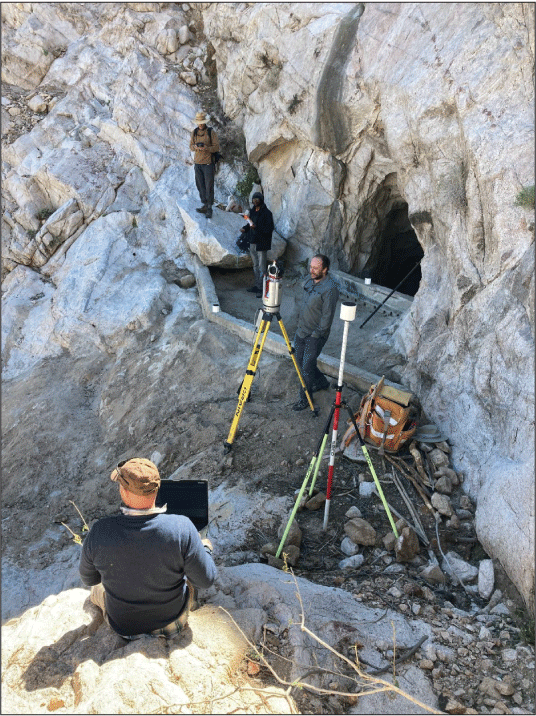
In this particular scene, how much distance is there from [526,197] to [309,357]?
3.18 m

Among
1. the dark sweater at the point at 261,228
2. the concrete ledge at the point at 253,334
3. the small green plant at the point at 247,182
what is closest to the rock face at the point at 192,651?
the concrete ledge at the point at 253,334

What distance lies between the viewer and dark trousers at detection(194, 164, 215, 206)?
11.5 meters

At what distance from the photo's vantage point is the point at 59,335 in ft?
37.2

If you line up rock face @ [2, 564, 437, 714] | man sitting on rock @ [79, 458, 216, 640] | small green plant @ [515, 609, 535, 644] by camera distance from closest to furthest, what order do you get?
1. rock face @ [2, 564, 437, 714]
2. man sitting on rock @ [79, 458, 216, 640]
3. small green plant @ [515, 609, 535, 644]

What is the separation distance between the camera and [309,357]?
7.16m

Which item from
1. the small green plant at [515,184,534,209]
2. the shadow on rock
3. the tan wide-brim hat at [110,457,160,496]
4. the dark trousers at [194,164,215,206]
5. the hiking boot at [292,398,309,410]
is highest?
the small green plant at [515,184,534,209]

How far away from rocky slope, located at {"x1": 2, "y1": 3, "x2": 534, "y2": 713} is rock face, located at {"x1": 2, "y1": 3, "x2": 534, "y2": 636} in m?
0.04

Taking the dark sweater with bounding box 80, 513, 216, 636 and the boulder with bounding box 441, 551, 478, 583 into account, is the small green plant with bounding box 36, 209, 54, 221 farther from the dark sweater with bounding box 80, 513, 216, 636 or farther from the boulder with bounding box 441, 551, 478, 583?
the boulder with bounding box 441, 551, 478, 583

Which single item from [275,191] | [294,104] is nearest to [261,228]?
[275,191]

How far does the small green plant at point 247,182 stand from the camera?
1273 centimetres

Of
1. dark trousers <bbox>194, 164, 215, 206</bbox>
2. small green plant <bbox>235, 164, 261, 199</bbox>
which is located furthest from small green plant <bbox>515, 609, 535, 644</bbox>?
small green plant <bbox>235, 164, 261, 199</bbox>

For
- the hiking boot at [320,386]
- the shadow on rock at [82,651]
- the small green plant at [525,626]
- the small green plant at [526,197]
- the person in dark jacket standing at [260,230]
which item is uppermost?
the small green plant at [526,197]

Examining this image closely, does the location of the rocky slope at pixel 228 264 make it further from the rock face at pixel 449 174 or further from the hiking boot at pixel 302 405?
the hiking boot at pixel 302 405

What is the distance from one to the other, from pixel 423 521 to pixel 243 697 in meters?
2.88
